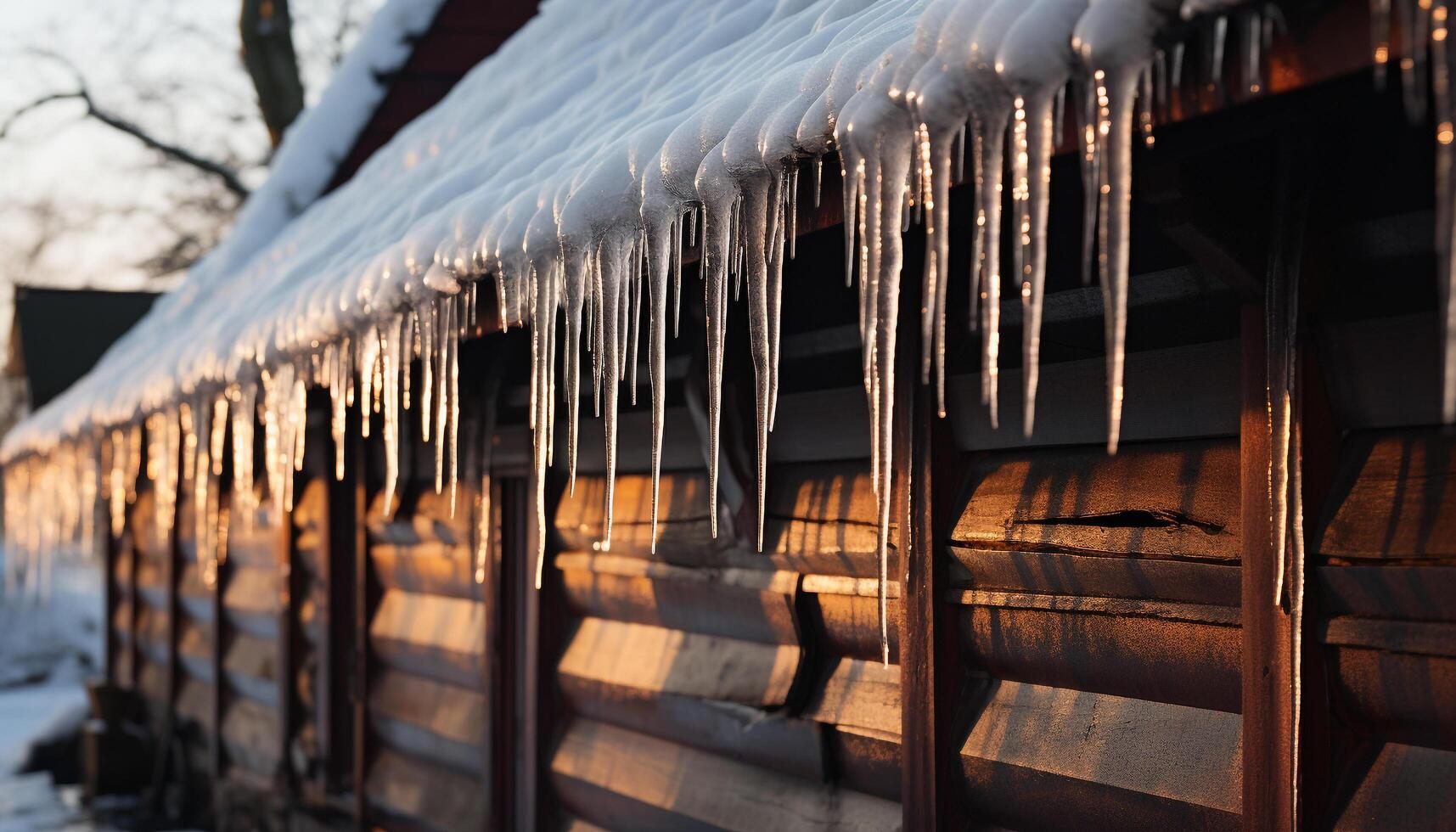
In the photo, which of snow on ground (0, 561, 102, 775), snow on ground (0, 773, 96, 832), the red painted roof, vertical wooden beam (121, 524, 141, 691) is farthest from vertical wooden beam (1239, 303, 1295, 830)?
snow on ground (0, 561, 102, 775)

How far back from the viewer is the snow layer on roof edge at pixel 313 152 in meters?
8.19

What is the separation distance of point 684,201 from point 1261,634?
123 cm

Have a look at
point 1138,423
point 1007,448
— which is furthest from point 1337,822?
point 1007,448

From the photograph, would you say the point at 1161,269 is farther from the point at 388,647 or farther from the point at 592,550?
the point at 388,647

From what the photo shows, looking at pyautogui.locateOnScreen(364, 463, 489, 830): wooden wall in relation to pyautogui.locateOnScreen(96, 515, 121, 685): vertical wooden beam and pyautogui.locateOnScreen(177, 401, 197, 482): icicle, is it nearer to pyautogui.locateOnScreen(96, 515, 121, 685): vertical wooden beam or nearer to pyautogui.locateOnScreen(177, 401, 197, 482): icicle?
pyautogui.locateOnScreen(177, 401, 197, 482): icicle

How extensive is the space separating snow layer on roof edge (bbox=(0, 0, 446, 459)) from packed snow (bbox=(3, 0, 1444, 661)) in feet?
7.57

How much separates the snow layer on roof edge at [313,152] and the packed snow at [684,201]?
2.31 metres

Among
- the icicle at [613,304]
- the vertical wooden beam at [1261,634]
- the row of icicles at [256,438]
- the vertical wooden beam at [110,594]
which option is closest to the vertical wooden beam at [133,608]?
the row of icicles at [256,438]

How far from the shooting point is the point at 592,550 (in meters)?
4.31

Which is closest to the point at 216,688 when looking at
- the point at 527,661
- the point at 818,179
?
the point at 527,661

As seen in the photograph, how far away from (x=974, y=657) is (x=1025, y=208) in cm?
127

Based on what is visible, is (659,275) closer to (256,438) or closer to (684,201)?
(684,201)

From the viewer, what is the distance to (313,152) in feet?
28.4

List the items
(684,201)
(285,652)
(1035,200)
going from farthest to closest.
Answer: (285,652), (684,201), (1035,200)
